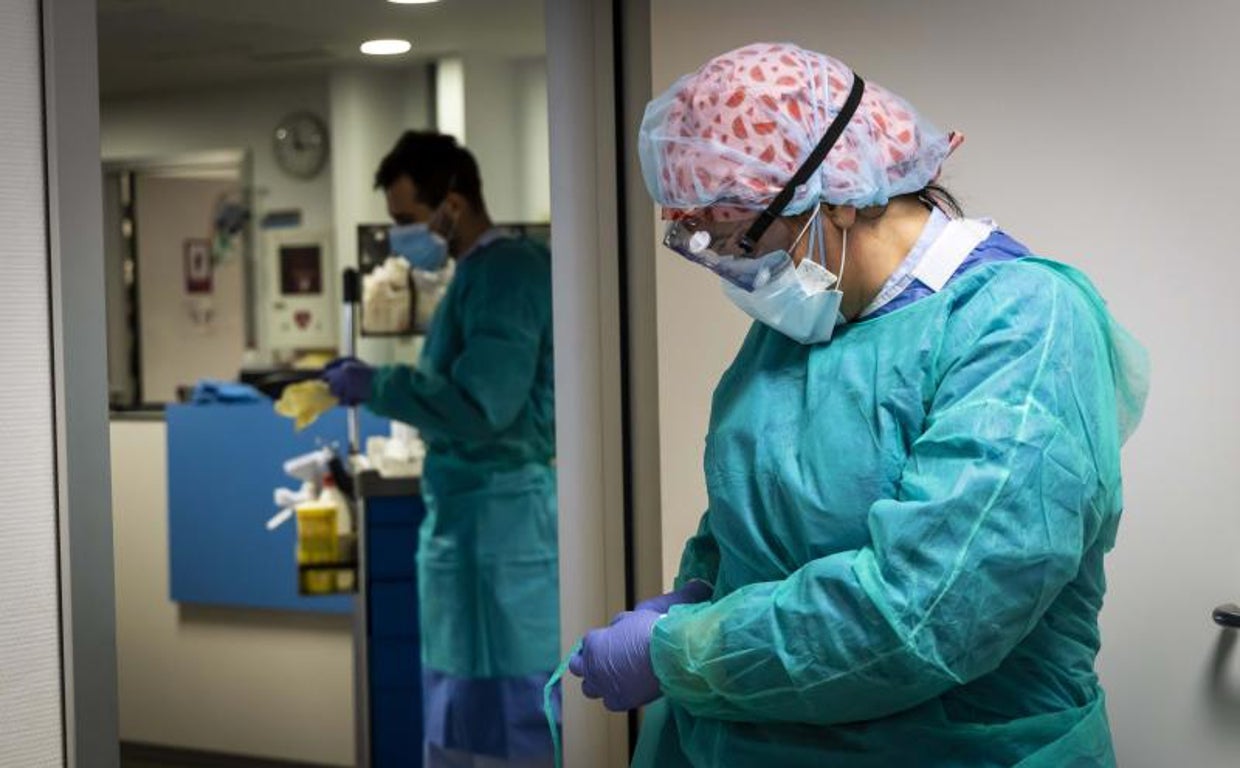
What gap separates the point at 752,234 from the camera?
1.31 m

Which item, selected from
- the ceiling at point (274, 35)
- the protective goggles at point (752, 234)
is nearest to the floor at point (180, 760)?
the ceiling at point (274, 35)

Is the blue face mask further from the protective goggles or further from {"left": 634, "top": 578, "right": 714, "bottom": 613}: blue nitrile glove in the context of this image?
the protective goggles

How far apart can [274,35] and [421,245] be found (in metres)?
1.58

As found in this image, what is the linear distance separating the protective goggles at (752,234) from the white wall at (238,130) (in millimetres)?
3953

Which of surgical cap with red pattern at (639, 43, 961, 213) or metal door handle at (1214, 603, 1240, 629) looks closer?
surgical cap with red pattern at (639, 43, 961, 213)

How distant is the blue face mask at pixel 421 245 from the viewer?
3.06m

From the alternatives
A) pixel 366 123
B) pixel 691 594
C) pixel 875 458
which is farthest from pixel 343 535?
pixel 366 123

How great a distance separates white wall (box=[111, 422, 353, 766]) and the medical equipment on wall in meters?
1.00

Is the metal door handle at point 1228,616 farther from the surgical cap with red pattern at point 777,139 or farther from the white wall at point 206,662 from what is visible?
the white wall at point 206,662

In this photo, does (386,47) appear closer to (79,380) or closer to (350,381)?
(350,381)

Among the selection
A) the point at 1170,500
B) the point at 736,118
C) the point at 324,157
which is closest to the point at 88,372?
the point at 736,118

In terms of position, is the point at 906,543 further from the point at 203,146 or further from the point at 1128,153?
the point at 203,146

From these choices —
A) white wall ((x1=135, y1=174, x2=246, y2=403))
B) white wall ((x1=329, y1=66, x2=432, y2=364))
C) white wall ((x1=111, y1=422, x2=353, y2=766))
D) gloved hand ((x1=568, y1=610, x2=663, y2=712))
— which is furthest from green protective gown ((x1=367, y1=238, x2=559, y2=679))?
white wall ((x1=135, y1=174, x2=246, y2=403))

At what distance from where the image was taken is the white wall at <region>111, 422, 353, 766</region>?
409 centimetres
